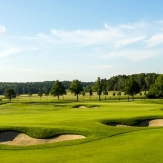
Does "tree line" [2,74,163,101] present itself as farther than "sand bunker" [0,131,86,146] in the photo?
Yes

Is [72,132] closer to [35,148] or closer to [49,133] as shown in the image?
[49,133]

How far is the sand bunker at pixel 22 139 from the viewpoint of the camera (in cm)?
2655

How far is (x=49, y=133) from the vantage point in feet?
90.8

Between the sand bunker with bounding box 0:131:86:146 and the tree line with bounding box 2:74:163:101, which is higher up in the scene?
the tree line with bounding box 2:74:163:101

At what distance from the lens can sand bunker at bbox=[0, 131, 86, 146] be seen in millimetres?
26547

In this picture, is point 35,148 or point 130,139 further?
point 130,139

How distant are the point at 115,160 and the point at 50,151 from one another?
5956 millimetres

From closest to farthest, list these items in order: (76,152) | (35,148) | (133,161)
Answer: (133,161), (76,152), (35,148)

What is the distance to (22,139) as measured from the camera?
2766 cm

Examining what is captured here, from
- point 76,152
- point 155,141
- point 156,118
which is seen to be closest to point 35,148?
point 76,152

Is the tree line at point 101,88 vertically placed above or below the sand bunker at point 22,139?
above

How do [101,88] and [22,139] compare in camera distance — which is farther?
[101,88]

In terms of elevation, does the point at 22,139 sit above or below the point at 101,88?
below

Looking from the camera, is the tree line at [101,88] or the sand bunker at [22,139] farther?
the tree line at [101,88]
